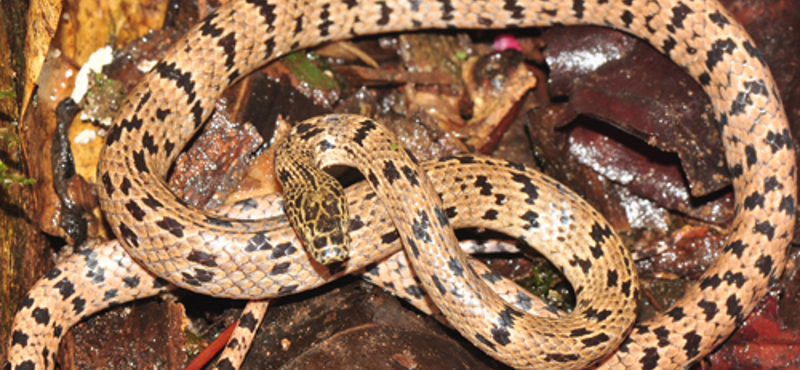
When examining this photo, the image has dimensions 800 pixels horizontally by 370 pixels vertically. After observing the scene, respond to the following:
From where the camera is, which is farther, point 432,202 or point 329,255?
point 432,202

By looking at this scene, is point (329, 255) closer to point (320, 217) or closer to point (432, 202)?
point (320, 217)

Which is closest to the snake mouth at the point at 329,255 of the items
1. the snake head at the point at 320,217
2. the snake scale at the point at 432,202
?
the snake head at the point at 320,217

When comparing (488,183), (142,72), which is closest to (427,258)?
(488,183)

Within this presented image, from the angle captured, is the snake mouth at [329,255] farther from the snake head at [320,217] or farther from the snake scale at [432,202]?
the snake scale at [432,202]

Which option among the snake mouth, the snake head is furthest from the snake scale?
the snake mouth

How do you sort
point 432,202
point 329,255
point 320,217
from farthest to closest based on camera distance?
point 432,202, point 320,217, point 329,255

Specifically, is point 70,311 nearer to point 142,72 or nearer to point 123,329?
point 123,329

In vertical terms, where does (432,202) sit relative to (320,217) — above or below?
below

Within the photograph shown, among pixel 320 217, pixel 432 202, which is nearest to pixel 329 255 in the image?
pixel 320 217

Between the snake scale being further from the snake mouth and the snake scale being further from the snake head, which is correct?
the snake mouth
